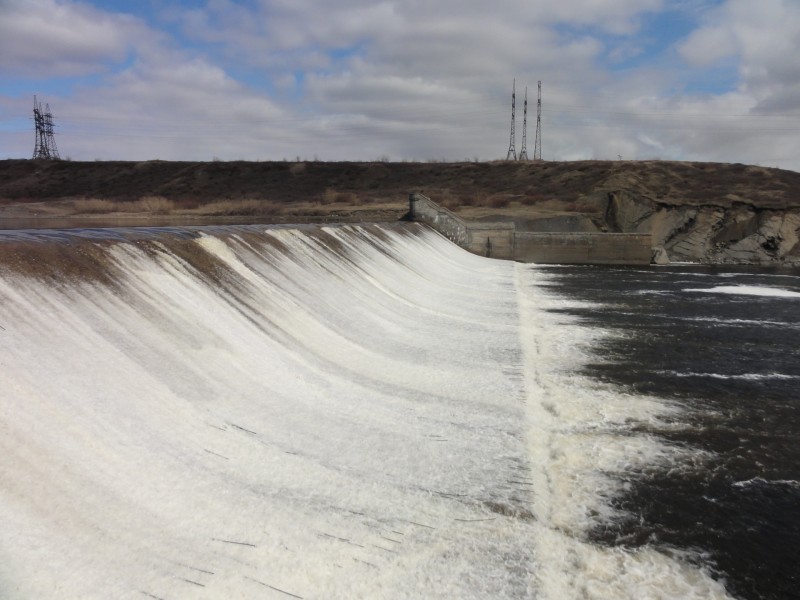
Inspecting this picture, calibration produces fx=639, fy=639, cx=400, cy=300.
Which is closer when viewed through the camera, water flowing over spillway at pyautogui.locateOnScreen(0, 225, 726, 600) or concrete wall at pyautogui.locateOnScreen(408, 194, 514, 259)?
water flowing over spillway at pyautogui.locateOnScreen(0, 225, 726, 600)

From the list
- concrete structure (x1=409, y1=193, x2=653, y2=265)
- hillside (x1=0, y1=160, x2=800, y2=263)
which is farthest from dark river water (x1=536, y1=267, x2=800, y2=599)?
hillside (x1=0, y1=160, x2=800, y2=263)

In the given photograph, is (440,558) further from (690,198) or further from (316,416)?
(690,198)

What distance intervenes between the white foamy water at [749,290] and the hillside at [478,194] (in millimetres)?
11859

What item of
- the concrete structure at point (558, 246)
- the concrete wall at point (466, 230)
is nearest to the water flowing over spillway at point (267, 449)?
the concrete wall at point (466, 230)

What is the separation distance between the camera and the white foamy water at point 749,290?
19.4 metres

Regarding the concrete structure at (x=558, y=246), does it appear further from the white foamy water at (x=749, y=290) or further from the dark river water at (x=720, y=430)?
the dark river water at (x=720, y=430)

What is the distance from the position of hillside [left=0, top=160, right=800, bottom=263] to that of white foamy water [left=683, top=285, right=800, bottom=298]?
11.9 metres

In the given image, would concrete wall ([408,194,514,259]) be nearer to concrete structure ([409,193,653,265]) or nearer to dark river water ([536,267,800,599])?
concrete structure ([409,193,653,265])

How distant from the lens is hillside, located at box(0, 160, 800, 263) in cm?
3306

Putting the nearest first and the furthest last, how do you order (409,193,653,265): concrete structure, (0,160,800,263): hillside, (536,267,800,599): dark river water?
(536,267,800,599): dark river water
(409,193,653,265): concrete structure
(0,160,800,263): hillside

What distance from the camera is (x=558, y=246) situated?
29.0 metres

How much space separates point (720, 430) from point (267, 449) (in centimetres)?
487

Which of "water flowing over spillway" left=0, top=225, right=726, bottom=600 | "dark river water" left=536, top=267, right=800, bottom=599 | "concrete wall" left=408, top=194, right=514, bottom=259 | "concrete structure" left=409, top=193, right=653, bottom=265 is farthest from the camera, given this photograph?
"concrete structure" left=409, top=193, right=653, bottom=265

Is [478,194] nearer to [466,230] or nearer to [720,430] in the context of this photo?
[466,230]
